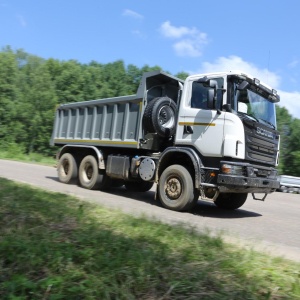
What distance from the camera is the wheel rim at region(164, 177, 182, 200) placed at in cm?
795

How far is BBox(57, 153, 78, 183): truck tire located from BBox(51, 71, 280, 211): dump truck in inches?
35.5

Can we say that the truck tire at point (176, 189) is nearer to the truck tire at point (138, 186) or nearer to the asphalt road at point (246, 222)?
the asphalt road at point (246, 222)

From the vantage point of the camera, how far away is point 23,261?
339 centimetres

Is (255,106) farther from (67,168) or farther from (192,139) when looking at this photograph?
(67,168)

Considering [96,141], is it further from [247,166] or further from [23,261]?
[23,261]

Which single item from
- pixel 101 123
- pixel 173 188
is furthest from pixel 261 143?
pixel 101 123

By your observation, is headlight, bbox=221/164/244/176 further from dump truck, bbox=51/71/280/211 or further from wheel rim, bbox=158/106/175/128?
wheel rim, bbox=158/106/175/128

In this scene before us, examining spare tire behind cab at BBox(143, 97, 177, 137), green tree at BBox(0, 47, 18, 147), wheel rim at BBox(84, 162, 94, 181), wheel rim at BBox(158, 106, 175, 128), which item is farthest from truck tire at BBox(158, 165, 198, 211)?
green tree at BBox(0, 47, 18, 147)

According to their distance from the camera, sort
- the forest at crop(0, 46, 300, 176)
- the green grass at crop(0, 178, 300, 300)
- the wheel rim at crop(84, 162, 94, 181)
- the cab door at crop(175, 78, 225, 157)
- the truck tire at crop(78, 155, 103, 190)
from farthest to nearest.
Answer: the forest at crop(0, 46, 300, 176)
the wheel rim at crop(84, 162, 94, 181)
the truck tire at crop(78, 155, 103, 190)
the cab door at crop(175, 78, 225, 157)
the green grass at crop(0, 178, 300, 300)

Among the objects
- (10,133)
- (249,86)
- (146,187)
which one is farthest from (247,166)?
(10,133)

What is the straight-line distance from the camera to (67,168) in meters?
11.8

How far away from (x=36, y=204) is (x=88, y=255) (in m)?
2.28

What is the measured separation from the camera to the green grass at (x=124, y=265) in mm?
3010

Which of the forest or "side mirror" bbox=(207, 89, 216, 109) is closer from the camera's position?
"side mirror" bbox=(207, 89, 216, 109)
